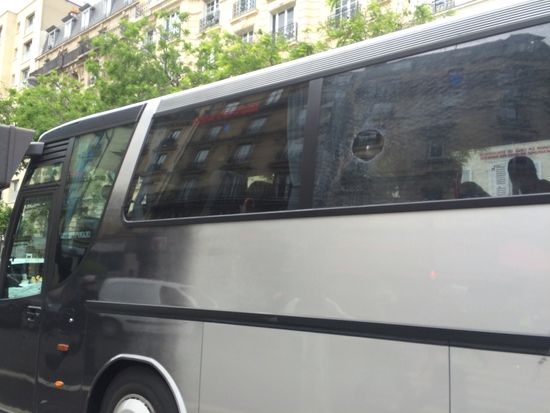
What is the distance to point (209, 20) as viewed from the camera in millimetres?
27125

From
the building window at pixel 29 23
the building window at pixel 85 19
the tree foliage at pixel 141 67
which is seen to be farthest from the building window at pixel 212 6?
the building window at pixel 29 23

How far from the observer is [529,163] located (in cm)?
238

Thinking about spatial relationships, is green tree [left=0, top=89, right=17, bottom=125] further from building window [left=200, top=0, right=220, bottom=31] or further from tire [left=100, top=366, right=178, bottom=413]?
tire [left=100, top=366, right=178, bottom=413]

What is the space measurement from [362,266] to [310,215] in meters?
0.44

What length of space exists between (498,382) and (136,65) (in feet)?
47.5

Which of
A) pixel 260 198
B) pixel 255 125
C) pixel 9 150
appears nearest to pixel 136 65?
pixel 9 150

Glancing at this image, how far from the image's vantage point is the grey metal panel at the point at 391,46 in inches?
99.5

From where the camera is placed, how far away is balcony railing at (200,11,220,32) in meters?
26.7

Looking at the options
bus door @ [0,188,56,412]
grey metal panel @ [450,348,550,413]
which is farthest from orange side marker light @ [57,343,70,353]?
grey metal panel @ [450,348,550,413]

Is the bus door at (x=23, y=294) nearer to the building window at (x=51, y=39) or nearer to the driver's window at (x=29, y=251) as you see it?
the driver's window at (x=29, y=251)

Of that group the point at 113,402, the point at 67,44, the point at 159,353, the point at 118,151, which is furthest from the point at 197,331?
the point at 67,44

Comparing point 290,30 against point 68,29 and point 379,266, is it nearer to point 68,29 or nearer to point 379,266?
point 379,266

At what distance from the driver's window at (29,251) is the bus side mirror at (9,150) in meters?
0.42

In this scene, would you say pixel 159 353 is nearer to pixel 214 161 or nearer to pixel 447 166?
pixel 214 161
